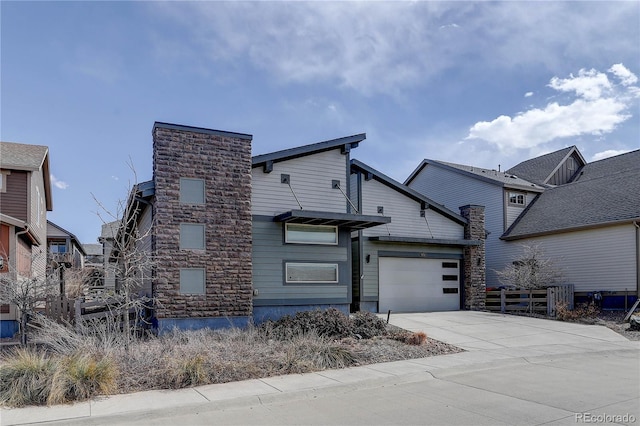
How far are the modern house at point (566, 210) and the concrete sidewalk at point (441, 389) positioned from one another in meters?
7.45

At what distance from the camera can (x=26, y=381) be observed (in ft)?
24.8

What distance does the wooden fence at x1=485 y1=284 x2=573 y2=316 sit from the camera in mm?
19016

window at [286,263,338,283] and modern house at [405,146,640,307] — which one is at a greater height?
modern house at [405,146,640,307]

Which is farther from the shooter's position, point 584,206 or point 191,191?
point 584,206

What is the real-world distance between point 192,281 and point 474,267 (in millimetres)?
11819

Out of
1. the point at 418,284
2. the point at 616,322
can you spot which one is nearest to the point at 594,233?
the point at 616,322

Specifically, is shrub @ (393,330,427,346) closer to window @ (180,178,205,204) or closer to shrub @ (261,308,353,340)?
shrub @ (261,308,353,340)

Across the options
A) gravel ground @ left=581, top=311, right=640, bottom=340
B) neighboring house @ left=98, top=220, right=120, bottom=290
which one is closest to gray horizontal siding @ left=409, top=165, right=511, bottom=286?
gravel ground @ left=581, top=311, right=640, bottom=340

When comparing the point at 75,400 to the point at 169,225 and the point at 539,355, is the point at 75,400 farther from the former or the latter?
the point at 539,355

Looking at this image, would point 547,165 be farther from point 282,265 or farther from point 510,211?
point 282,265

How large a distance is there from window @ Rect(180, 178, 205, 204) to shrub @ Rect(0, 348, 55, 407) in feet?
21.1

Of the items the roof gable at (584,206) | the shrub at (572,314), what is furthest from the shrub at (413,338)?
the roof gable at (584,206)

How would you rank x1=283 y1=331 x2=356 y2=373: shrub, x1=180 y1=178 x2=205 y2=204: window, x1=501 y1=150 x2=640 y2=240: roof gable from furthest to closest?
1. x1=501 y1=150 x2=640 y2=240: roof gable
2. x1=180 y1=178 x2=205 y2=204: window
3. x1=283 y1=331 x2=356 y2=373: shrub

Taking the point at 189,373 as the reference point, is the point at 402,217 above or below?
above
